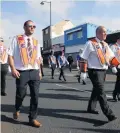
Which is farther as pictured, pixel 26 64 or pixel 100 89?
pixel 100 89

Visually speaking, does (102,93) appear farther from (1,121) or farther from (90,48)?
(1,121)

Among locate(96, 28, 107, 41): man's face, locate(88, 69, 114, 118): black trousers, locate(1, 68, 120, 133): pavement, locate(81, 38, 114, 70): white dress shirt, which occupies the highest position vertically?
locate(96, 28, 107, 41): man's face

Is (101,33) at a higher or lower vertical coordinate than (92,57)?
higher

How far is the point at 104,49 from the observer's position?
6.77m

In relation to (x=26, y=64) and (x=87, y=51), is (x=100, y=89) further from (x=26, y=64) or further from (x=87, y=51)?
(x=26, y=64)

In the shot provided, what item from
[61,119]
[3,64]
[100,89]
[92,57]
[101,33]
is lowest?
[61,119]

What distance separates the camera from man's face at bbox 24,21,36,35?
20.2 feet

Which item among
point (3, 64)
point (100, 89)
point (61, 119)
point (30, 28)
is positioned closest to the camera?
point (30, 28)

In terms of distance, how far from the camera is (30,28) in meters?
6.20

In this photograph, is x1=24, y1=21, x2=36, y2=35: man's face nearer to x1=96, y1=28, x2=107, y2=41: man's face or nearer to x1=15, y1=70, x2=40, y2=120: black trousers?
x1=15, y1=70, x2=40, y2=120: black trousers

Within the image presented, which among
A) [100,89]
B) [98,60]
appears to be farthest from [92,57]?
[100,89]

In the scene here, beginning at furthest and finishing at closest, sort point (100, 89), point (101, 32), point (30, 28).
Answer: point (101, 32)
point (100, 89)
point (30, 28)

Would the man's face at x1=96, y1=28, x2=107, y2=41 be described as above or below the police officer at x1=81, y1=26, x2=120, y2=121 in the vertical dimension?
above

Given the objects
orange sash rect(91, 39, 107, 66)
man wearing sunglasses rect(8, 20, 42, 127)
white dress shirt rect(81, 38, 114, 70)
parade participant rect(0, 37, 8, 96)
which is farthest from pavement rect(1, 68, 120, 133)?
parade participant rect(0, 37, 8, 96)
